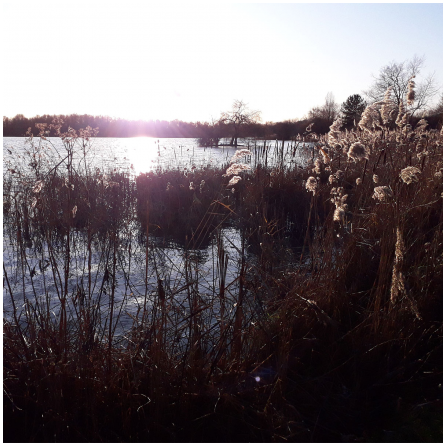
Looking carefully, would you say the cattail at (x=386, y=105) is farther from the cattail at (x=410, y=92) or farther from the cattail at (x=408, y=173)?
the cattail at (x=408, y=173)

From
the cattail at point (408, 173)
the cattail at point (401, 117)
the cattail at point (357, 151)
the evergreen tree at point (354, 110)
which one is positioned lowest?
the cattail at point (408, 173)

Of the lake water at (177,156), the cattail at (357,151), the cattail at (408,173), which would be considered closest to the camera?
the cattail at (408,173)

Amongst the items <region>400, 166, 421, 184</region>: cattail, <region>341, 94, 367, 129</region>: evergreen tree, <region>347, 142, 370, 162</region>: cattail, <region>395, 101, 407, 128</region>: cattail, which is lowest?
<region>400, 166, 421, 184</region>: cattail

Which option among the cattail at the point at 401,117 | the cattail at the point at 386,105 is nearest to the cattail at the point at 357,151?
the cattail at the point at 386,105

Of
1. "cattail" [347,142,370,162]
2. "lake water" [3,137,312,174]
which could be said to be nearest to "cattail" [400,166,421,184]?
"cattail" [347,142,370,162]

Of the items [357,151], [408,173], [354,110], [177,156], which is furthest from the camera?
[177,156]

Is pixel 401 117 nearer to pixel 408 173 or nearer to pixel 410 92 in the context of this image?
pixel 410 92

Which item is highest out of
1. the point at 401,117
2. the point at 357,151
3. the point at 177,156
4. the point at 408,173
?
the point at 177,156

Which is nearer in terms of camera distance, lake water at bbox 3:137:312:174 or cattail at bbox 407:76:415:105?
cattail at bbox 407:76:415:105

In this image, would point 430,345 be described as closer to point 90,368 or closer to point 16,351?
point 90,368

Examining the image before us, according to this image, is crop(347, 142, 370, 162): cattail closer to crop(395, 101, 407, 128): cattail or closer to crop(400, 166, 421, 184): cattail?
crop(400, 166, 421, 184): cattail

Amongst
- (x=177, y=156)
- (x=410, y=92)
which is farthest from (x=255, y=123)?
(x=410, y=92)

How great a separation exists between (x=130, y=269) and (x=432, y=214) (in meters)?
3.49

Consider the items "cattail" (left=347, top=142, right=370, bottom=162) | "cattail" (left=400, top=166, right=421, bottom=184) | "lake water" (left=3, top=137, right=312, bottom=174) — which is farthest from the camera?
"lake water" (left=3, top=137, right=312, bottom=174)
